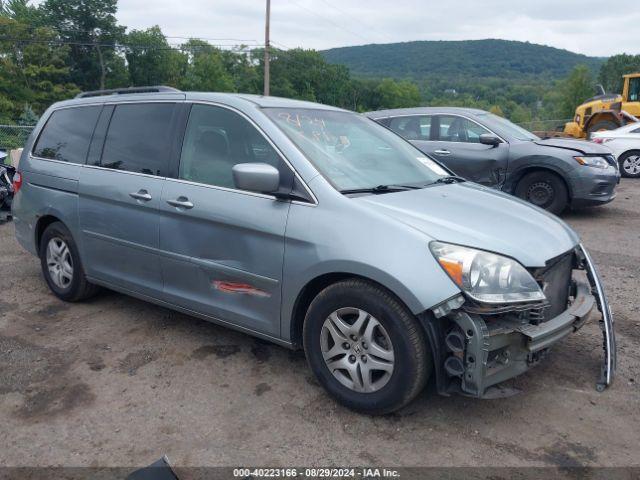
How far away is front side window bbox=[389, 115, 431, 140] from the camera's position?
9312 millimetres

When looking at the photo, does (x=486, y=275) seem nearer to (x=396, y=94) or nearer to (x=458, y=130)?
(x=458, y=130)

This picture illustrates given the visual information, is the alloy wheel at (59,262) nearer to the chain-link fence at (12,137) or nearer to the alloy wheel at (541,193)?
the alloy wheel at (541,193)

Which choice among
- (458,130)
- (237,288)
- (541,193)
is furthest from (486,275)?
(458,130)

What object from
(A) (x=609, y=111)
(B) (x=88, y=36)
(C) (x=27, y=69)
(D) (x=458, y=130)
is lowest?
(D) (x=458, y=130)

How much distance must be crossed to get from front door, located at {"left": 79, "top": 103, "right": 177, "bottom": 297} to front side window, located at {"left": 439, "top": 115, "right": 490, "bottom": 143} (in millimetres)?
5897

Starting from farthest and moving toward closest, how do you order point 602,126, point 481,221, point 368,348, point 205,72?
point 205,72 → point 602,126 → point 481,221 → point 368,348

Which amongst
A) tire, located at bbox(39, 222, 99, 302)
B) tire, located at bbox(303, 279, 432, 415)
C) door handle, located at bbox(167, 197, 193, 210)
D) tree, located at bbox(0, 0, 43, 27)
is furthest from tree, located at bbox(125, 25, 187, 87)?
tire, located at bbox(303, 279, 432, 415)

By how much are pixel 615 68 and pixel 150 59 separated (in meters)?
74.4

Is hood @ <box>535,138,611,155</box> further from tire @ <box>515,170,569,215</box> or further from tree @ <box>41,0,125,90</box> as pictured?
tree @ <box>41,0,125,90</box>

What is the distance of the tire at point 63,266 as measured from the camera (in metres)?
4.76

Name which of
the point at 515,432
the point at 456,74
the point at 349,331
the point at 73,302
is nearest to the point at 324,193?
the point at 349,331

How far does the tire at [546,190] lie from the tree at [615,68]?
309 feet

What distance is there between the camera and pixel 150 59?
66.9 meters

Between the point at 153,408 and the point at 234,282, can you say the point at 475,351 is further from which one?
the point at 153,408
